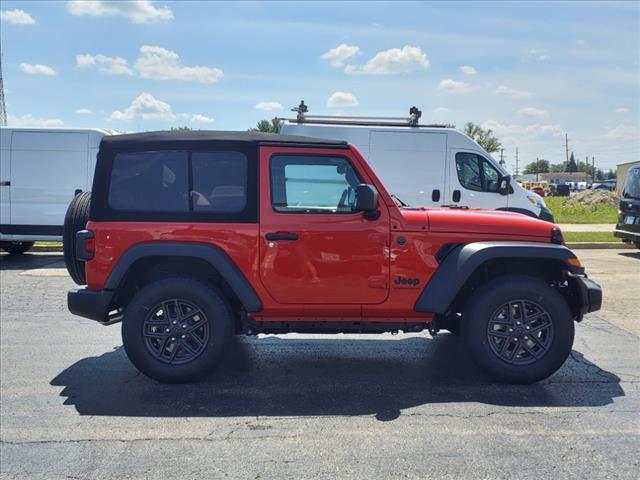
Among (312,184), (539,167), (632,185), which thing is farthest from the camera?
(539,167)

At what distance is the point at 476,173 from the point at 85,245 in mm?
8695

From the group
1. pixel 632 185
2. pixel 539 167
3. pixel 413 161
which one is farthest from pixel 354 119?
pixel 539 167

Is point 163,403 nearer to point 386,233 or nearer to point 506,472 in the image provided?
point 386,233

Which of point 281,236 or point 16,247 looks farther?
point 16,247

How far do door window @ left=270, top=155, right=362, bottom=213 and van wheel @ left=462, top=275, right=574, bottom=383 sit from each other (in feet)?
4.57

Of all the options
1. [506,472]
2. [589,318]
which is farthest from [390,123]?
[506,472]

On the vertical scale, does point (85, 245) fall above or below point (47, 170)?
below

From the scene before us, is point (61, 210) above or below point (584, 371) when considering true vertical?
above

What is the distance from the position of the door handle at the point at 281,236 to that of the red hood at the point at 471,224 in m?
0.93

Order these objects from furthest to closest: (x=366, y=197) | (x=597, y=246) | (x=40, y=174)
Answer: (x=597, y=246) → (x=40, y=174) → (x=366, y=197)

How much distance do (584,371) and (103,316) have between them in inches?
167

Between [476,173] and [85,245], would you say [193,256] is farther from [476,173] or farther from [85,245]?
[476,173]

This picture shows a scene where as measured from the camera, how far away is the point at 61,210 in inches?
485

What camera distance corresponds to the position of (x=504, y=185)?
1166cm
